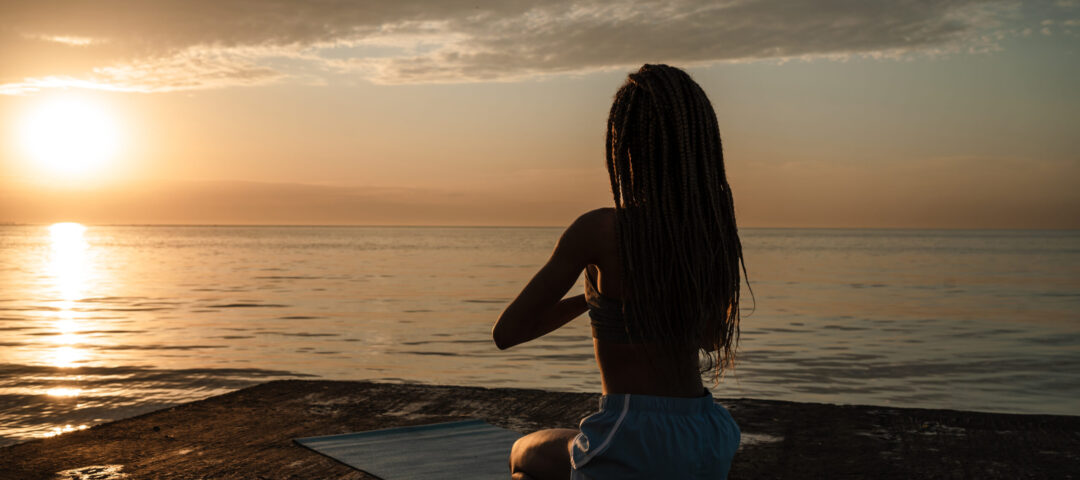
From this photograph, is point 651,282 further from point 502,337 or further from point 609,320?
point 502,337

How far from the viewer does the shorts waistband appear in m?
2.32

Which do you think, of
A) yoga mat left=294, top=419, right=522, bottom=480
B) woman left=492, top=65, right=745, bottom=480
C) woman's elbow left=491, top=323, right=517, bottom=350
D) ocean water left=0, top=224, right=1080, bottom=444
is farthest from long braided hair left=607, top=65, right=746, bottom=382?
ocean water left=0, top=224, right=1080, bottom=444

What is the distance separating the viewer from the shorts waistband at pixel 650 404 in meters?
2.32

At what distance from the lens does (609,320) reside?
2326mm

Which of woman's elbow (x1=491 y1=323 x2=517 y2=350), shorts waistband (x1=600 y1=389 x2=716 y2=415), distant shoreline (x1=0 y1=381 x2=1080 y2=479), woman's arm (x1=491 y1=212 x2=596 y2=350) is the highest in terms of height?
woman's arm (x1=491 y1=212 x2=596 y2=350)

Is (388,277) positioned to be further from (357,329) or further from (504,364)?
(504,364)

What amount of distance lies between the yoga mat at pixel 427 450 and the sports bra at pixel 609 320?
2.18m

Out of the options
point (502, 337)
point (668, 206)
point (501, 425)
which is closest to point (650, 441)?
point (502, 337)

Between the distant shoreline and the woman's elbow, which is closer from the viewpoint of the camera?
the woman's elbow

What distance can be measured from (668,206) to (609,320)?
0.35 m

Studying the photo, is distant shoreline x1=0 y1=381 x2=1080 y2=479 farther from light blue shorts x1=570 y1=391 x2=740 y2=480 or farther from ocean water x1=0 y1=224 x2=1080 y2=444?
light blue shorts x1=570 y1=391 x2=740 y2=480

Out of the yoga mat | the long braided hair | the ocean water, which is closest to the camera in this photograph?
the long braided hair

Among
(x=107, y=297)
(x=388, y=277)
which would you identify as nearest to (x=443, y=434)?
(x=107, y=297)

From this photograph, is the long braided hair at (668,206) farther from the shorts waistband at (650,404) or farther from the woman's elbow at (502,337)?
the woman's elbow at (502,337)
